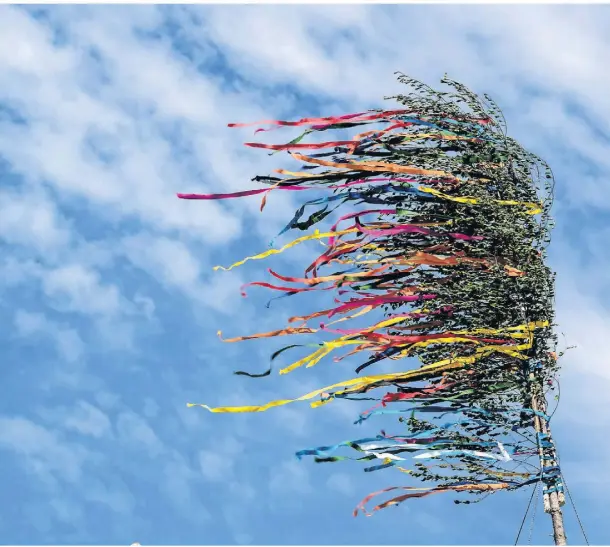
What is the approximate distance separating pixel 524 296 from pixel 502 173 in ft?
7.55

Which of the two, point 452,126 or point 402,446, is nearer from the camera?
point 402,446

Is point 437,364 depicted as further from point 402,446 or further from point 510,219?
point 510,219

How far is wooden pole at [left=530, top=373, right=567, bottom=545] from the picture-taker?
13.4 metres

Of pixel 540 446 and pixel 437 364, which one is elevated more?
pixel 437 364

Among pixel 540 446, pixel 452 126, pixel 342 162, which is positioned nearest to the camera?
pixel 540 446

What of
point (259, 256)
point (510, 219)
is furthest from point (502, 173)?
point (259, 256)

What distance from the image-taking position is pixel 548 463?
45.3ft

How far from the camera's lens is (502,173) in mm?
15422

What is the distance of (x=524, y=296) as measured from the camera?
1444 centimetres

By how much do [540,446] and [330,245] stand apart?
4580mm

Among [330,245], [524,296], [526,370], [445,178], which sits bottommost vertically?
[526,370]

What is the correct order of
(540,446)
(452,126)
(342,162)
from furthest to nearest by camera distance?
(452,126) < (342,162) < (540,446)

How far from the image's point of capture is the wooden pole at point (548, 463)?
13.4 m

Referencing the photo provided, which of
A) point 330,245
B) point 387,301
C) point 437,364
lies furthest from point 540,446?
point 330,245
